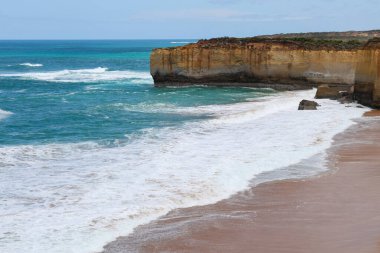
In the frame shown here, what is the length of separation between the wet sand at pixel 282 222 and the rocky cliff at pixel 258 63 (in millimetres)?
26892

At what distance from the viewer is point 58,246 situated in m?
10.2

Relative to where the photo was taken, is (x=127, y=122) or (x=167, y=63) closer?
(x=127, y=122)

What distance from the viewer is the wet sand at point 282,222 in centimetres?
1024

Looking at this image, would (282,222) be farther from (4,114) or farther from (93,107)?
(93,107)

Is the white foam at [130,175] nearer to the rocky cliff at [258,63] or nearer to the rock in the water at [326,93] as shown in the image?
the rock in the water at [326,93]

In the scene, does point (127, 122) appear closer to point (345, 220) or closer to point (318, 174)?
point (318, 174)

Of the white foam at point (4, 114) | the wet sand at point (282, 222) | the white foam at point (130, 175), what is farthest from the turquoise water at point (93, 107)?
the wet sand at point (282, 222)

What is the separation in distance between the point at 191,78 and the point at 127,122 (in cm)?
1929

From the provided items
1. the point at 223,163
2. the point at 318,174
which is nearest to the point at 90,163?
the point at 223,163

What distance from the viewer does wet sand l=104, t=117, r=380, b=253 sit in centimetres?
1024

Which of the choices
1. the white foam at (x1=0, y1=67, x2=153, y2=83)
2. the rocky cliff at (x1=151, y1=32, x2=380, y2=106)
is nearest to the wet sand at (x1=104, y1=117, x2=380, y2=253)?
the rocky cliff at (x1=151, y1=32, x2=380, y2=106)

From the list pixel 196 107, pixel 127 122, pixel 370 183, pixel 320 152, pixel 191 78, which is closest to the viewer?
pixel 370 183

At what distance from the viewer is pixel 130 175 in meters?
15.5

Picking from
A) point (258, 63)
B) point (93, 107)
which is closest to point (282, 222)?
point (93, 107)
